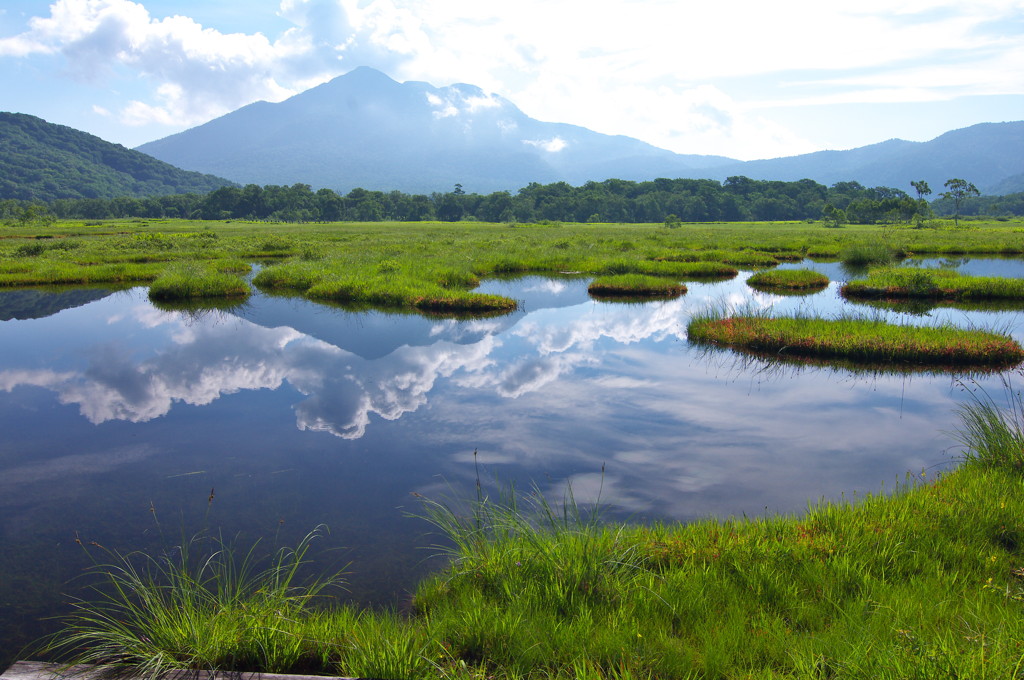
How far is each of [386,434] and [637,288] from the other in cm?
2126

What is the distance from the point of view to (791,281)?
31.9 metres

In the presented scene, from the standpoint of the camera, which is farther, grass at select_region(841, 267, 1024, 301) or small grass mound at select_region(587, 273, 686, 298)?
small grass mound at select_region(587, 273, 686, 298)

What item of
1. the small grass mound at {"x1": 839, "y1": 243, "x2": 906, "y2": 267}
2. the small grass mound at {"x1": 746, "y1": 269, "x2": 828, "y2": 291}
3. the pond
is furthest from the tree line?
the pond

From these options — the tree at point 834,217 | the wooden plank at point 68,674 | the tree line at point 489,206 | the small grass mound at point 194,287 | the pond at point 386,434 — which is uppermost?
the tree line at point 489,206

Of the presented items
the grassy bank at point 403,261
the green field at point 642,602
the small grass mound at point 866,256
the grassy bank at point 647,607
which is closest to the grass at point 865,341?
the green field at point 642,602

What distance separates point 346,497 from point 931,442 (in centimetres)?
1071

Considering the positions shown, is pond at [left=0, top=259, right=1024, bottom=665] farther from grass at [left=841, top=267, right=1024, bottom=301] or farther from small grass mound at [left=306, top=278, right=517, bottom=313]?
grass at [left=841, top=267, right=1024, bottom=301]

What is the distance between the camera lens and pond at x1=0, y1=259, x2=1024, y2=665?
787 cm

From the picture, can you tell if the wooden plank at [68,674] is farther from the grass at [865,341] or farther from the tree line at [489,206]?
the tree line at [489,206]

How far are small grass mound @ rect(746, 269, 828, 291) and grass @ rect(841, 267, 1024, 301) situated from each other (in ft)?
8.32

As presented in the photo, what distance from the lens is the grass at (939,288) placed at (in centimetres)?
2764

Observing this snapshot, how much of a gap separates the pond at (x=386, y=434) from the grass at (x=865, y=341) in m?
1.26

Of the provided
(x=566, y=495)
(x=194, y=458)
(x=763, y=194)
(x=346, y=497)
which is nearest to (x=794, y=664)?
(x=566, y=495)

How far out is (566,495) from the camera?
8711 millimetres
